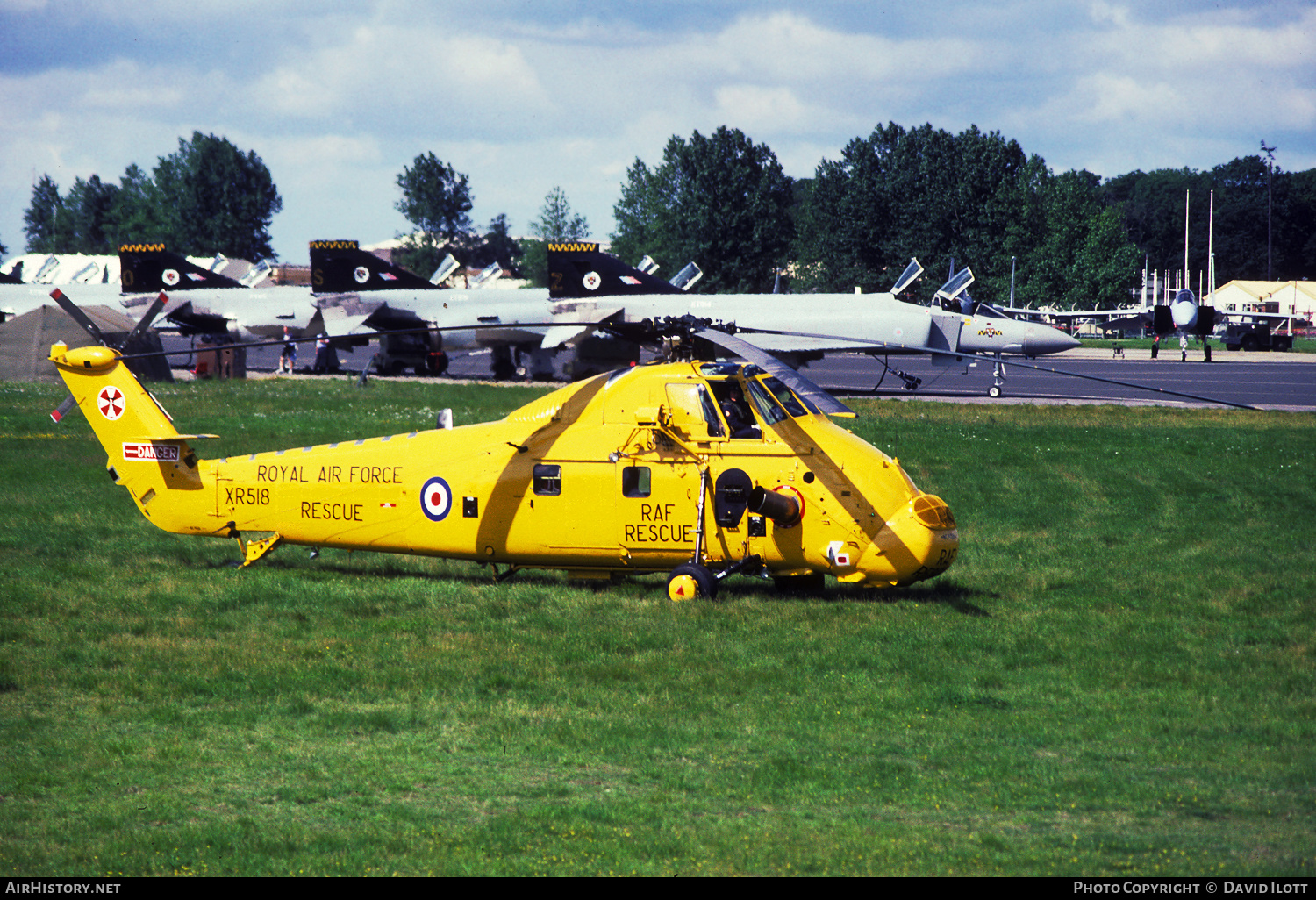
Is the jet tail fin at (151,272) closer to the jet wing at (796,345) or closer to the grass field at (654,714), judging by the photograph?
the jet wing at (796,345)

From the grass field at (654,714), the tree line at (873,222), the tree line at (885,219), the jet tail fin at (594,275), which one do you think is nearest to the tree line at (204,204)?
the tree line at (873,222)

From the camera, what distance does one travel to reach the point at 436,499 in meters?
15.0

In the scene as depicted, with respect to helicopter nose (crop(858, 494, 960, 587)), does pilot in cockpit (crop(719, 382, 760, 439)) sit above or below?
above

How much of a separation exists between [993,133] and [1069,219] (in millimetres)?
12342

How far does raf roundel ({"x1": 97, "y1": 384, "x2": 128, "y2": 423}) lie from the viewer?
15.8m

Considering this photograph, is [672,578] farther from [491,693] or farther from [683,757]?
[683,757]

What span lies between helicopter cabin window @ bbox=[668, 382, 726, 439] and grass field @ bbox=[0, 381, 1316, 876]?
7.05 ft

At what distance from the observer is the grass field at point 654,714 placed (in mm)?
7309

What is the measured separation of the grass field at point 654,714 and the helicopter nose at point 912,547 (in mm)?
478

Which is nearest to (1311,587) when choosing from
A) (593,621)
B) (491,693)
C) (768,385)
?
(768,385)

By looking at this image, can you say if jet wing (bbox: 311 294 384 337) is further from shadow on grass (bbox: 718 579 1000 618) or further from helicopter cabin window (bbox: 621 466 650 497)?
shadow on grass (bbox: 718 579 1000 618)

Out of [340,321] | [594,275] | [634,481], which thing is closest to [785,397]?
[634,481]

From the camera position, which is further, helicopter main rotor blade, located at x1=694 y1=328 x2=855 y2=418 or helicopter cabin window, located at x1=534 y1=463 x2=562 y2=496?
helicopter cabin window, located at x1=534 y1=463 x2=562 y2=496

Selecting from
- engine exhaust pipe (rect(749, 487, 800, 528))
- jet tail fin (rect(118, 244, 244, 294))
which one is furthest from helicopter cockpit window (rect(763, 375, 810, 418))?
jet tail fin (rect(118, 244, 244, 294))
